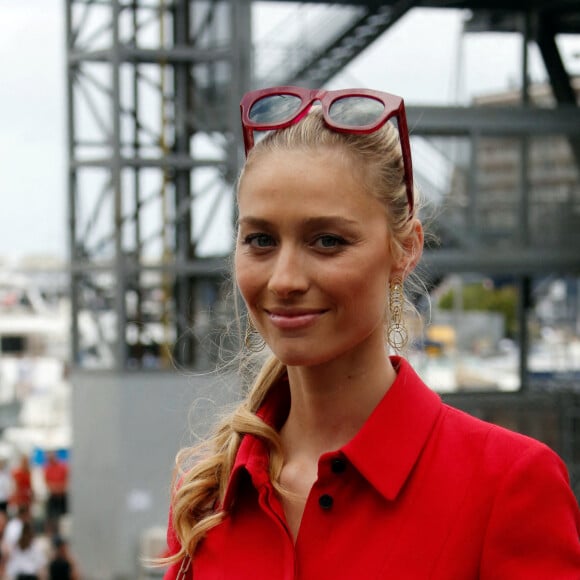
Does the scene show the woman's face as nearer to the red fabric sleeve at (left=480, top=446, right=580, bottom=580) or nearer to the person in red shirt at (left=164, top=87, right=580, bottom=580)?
the person in red shirt at (left=164, top=87, right=580, bottom=580)

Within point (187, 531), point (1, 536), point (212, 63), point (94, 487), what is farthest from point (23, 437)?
point (187, 531)

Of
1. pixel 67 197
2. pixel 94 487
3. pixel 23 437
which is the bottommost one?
pixel 23 437

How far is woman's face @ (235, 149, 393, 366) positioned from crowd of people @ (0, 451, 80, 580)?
9.73m

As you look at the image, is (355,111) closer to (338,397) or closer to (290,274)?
(290,274)

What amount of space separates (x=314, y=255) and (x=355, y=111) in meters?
0.28

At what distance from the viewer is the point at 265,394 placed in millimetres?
2104

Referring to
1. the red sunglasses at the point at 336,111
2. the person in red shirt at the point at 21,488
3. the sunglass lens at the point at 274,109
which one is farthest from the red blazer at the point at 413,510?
the person in red shirt at the point at 21,488

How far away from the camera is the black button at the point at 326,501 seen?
1.79 meters

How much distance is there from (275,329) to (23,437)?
2244cm

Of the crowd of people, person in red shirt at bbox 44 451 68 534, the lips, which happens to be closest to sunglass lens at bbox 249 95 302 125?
the lips

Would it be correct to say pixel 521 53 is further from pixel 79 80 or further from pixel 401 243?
pixel 401 243

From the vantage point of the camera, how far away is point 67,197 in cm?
1565

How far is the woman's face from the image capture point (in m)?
1.69

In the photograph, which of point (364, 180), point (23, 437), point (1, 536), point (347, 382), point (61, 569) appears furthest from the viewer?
point (23, 437)
